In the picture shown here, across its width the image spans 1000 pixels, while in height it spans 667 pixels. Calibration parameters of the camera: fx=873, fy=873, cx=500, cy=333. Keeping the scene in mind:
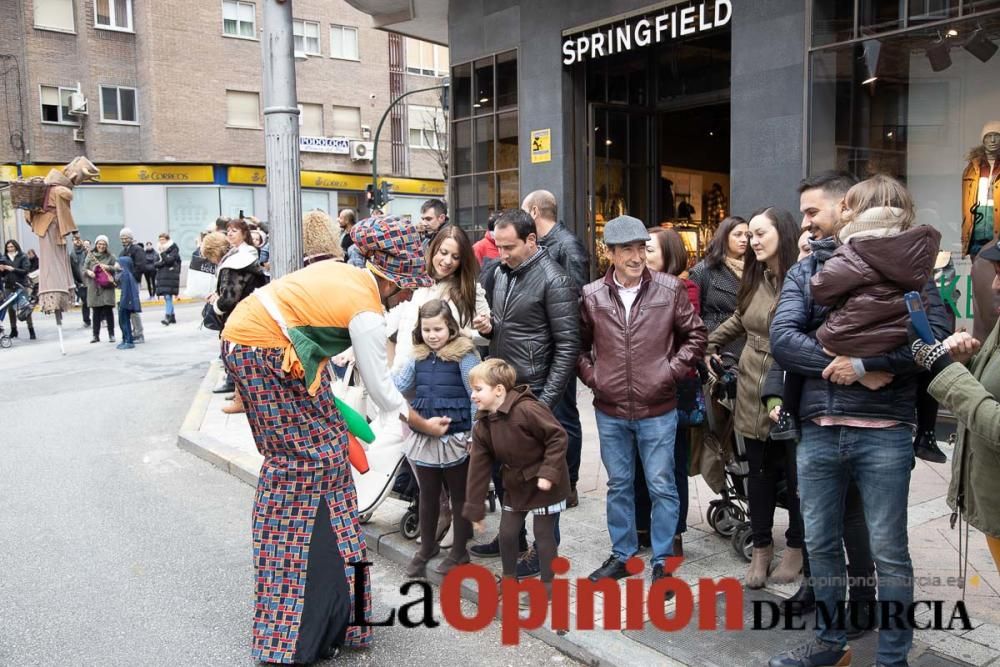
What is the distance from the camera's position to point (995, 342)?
314 centimetres

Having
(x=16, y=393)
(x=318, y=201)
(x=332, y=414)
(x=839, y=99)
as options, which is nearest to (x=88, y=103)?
(x=318, y=201)

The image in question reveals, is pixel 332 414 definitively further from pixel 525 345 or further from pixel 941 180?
pixel 941 180

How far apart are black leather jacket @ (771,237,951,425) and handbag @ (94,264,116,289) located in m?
14.8

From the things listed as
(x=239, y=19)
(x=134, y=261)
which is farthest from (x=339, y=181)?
(x=134, y=261)

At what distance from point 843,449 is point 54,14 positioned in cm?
3446

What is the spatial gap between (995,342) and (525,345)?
229cm

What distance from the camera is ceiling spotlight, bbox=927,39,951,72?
7.87m

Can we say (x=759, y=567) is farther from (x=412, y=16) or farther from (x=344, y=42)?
(x=344, y=42)

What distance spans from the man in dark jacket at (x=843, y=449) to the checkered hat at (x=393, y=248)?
1.65 m

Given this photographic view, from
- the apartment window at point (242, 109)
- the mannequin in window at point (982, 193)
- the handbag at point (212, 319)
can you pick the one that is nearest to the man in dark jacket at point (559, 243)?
the mannequin in window at point (982, 193)

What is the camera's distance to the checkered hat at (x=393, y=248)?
13.3 feet

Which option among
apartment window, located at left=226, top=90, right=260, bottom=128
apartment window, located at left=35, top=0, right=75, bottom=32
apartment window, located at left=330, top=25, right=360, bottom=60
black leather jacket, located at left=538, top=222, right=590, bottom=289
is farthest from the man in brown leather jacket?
apartment window, located at left=330, top=25, right=360, bottom=60

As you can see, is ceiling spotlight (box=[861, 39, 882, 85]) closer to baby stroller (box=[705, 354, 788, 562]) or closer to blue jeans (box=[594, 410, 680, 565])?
Result: baby stroller (box=[705, 354, 788, 562])

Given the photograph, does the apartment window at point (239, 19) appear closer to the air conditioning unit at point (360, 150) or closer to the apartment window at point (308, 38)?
the apartment window at point (308, 38)
